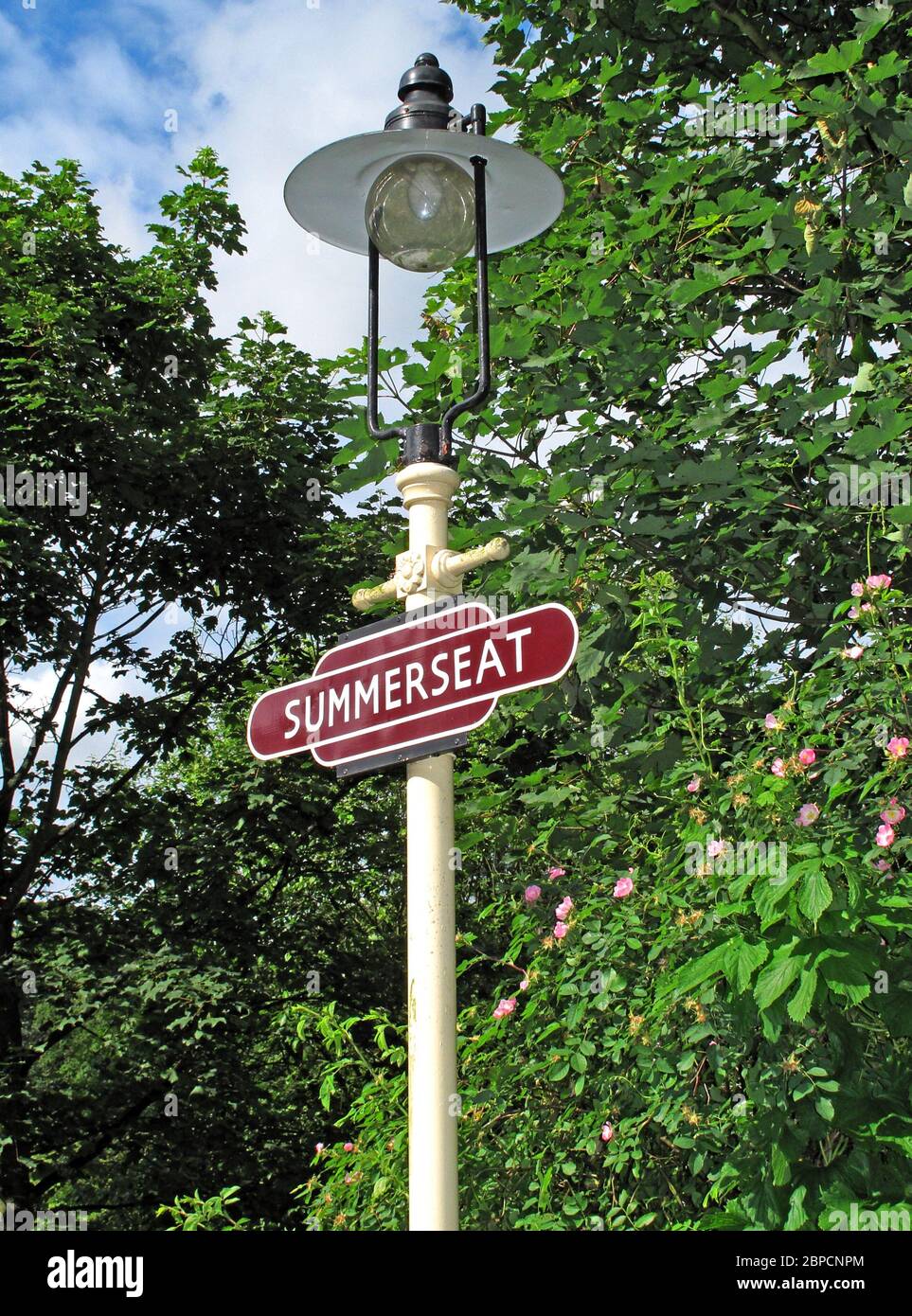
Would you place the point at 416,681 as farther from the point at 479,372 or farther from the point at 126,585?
the point at 126,585

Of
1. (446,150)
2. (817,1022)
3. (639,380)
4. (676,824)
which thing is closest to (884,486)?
(639,380)

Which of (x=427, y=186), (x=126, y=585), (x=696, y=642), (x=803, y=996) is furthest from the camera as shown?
(x=126, y=585)

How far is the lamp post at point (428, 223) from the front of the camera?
2625 millimetres

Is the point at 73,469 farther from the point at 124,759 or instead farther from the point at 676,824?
the point at 676,824

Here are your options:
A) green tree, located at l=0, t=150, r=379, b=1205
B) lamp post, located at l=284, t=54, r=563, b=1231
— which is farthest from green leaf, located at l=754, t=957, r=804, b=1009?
green tree, located at l=0, t=150, r=379, b=1205

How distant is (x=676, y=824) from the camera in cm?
478

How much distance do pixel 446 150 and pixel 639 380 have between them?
3167 millimetres

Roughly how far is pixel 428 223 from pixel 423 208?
33 millimetres

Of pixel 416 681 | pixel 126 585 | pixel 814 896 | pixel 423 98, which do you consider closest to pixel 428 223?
pixel 423 98

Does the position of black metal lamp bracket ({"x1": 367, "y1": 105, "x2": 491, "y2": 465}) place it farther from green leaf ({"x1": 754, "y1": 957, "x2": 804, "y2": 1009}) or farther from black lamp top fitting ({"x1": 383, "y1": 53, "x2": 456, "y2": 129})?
green leaf ({"x1": 754, "y1": 957, "x2": 804, "y2": 1009})

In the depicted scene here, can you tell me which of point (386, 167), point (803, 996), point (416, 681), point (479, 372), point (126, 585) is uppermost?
point (126, 585)

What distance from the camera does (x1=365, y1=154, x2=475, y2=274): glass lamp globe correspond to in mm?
2857

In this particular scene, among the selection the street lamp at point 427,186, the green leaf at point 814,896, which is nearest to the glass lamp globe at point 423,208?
the street lamp at point 427,186

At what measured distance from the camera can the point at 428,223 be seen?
2871 mm
